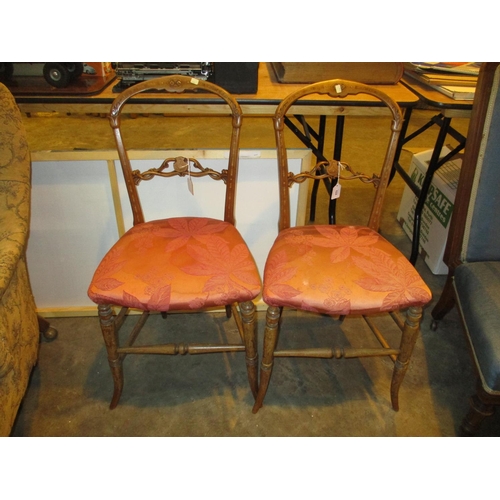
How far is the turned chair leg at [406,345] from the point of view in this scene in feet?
3.53

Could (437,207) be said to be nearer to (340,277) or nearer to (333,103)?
(333,103)

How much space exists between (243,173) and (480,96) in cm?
80

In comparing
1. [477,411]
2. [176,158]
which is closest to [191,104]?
[176,158]

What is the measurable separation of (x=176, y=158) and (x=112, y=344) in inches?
24.7

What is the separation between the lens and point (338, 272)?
42.3 inches

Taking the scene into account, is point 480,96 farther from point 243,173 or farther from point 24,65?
point 24,65

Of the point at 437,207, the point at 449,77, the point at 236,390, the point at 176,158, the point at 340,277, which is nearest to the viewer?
the point at 340,277

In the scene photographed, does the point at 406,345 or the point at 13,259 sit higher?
the point at 13,259

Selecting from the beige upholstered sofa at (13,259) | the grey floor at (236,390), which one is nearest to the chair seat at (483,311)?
the grey floor at (236,390)

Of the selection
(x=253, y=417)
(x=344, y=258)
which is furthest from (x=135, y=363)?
(x=344, y=258)

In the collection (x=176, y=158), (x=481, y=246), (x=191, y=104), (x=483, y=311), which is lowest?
(x=483, y=311)

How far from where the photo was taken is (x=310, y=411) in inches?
50.8

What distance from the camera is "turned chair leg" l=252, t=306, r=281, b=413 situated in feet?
3.57

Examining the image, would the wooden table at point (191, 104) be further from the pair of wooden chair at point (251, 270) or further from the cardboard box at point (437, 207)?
the cardboard box at point (437, 207)
